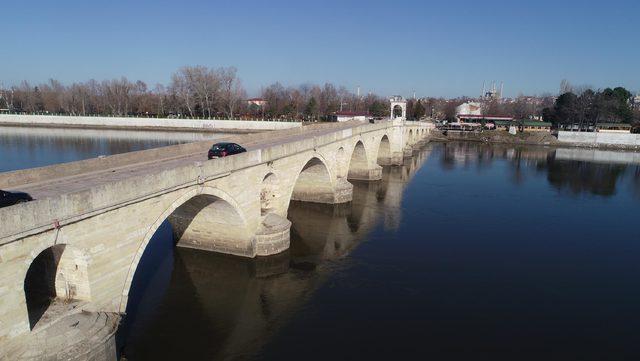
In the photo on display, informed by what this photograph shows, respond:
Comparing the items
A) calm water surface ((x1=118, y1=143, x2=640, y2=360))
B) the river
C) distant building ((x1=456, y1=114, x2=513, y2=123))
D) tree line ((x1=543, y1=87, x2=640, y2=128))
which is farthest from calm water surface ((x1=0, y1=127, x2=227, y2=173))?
tree line ((x1=543, y1=87, x2=640, y2=128))

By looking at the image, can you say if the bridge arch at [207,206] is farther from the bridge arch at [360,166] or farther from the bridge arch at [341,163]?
the bridge arch at [360,166]

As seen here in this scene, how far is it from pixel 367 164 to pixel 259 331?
27.3 m

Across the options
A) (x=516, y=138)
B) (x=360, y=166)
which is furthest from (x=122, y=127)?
(x=516, y=138)

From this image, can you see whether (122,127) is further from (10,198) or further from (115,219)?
(10,198)

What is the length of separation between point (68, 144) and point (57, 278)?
186ft

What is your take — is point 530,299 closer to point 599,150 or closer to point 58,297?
point 58,297

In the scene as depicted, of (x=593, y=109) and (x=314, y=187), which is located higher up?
(x=593, y=109)

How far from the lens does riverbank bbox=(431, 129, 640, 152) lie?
72.1m

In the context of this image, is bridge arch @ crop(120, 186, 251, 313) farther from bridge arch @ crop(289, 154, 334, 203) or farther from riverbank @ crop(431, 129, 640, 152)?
riverbank @ crop(431, 129, 640, 152)

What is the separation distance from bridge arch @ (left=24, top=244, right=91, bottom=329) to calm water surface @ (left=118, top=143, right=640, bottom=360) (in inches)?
123

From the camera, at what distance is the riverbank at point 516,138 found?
2840 inches

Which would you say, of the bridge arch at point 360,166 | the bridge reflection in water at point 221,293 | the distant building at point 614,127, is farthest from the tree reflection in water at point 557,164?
the bridge reflection in water at point 221,293

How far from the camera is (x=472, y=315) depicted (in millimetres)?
15297

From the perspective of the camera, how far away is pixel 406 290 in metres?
17.2
